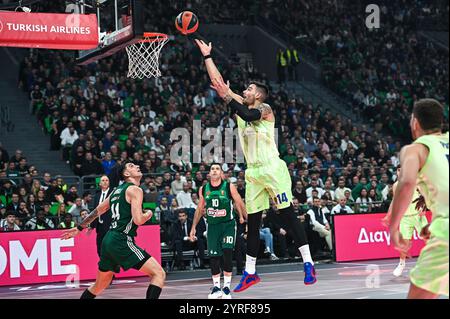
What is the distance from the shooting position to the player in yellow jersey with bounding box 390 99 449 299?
548 cm

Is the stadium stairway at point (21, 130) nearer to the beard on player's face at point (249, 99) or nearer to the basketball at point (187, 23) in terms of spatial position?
the basketball at point (187, 23)

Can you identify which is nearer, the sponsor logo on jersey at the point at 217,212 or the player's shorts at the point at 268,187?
the player's shorts at the point at 268,187

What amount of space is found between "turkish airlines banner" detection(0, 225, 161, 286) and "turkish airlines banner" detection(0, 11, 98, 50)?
12.9ft

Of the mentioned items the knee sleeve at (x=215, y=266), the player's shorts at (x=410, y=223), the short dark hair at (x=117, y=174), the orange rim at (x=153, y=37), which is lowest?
the knee sleeve at (x=215, y=266)

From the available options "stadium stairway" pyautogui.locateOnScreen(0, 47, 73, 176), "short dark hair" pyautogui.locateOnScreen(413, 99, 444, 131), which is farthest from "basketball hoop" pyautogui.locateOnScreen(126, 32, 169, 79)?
"short dark hair" pyautogui.locateOnScreen(413, 99, 444, 131)

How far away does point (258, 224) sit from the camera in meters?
9.38

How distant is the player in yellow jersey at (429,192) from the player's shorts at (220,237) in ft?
19.1

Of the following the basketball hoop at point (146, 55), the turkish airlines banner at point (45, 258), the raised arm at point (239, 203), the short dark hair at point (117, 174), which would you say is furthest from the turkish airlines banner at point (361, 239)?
the short dark hair at point (117, 174)

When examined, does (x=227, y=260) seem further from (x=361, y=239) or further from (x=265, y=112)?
(x=361, y=239)

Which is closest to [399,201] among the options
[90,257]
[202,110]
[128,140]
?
[90,257]

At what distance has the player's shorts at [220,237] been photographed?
1143 cm

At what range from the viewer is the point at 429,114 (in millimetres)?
5816

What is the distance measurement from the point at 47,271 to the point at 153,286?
6.77m

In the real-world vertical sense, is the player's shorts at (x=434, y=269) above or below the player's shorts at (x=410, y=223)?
above
